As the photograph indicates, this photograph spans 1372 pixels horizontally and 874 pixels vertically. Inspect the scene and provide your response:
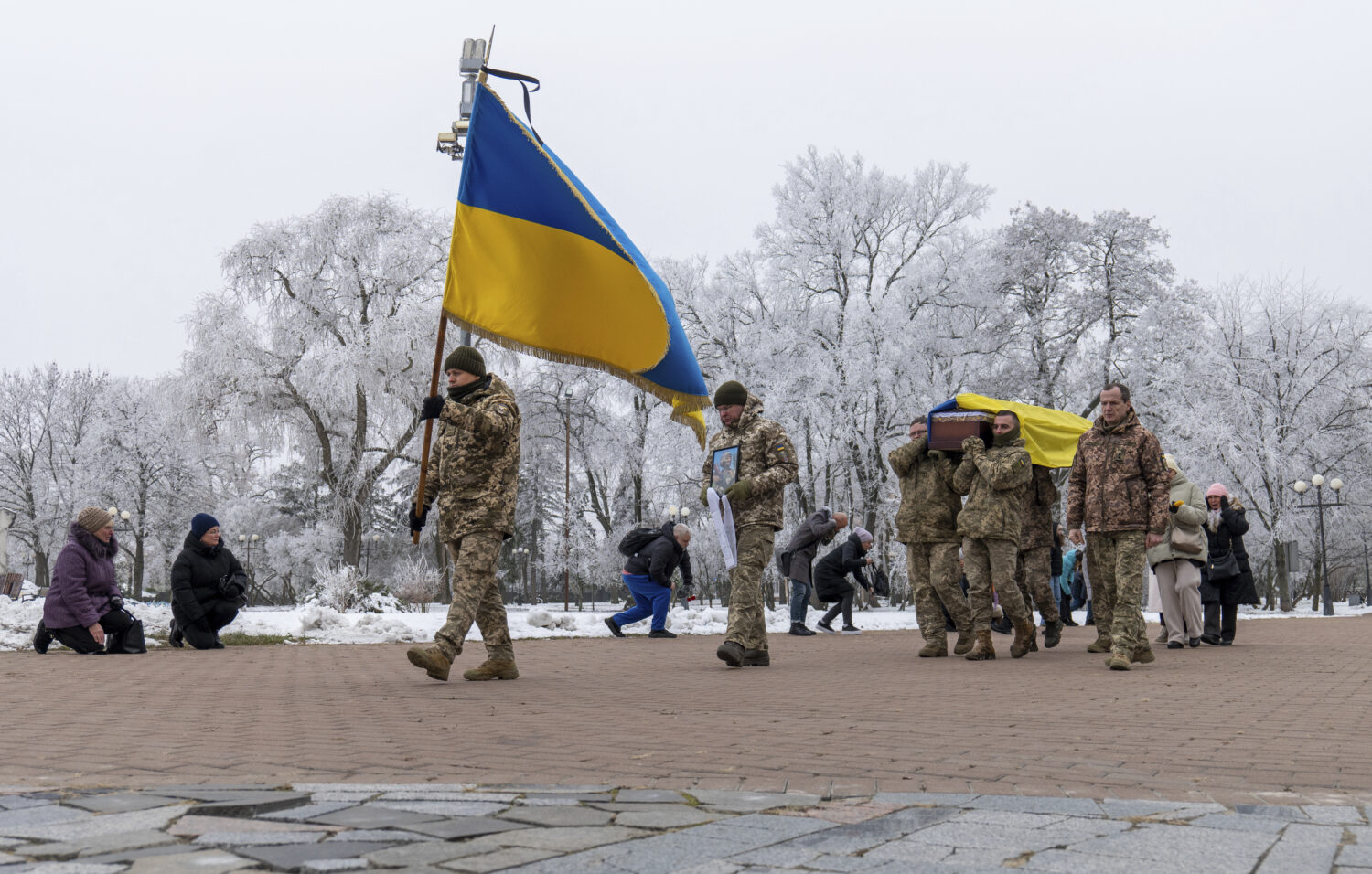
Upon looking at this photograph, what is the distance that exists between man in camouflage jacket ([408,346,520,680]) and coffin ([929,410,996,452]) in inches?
151

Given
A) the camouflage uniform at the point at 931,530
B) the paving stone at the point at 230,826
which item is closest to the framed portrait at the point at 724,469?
the camouflage uniform at the point at 931,530

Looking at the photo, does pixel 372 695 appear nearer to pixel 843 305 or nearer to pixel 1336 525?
pixel 843 305

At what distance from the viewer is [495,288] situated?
785 centimetres

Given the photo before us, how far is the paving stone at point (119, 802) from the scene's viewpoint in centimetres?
295

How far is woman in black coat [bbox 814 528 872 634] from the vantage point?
1591cm

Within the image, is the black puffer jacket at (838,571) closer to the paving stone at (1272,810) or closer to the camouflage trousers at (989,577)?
the camouflage trousers at (989,577)

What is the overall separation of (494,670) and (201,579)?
560 centimetres

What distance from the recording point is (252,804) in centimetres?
304

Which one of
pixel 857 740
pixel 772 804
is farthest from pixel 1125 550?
pixel 772 804

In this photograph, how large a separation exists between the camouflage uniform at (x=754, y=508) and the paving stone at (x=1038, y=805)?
16.2 feet

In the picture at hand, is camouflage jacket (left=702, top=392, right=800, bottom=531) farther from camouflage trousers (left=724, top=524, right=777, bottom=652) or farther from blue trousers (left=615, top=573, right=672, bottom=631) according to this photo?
blue trousers (left=615, top=573, right=672, bottom=631)

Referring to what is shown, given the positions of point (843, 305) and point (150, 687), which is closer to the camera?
point (150, 687)

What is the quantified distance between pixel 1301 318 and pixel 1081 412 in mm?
9602

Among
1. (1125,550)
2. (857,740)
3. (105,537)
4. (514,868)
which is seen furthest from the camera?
(105,537)
